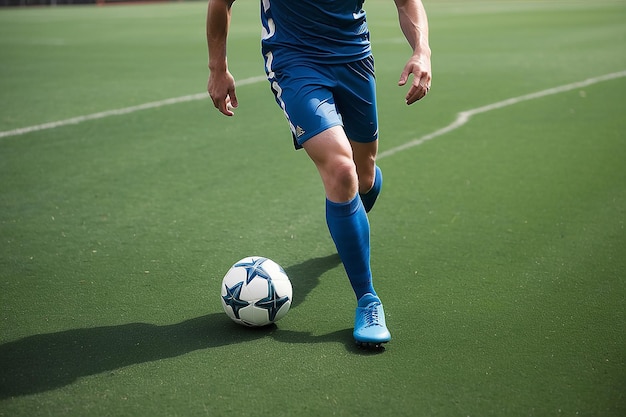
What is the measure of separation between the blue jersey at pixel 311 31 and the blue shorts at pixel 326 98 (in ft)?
0.19

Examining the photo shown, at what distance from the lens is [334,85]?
3941mm

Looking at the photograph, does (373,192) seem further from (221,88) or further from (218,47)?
(218,47)

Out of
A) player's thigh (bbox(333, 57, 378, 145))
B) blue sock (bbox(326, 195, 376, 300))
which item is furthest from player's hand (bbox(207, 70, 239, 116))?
blue sock (bbox(326, 195, 376, 300))

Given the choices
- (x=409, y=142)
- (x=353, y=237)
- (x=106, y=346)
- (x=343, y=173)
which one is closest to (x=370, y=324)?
(x=353, y=237)

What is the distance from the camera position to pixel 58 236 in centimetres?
528

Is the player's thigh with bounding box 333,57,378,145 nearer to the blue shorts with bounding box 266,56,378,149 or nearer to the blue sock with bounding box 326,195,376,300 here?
the blue shorts with bounding box 266,56,378,149

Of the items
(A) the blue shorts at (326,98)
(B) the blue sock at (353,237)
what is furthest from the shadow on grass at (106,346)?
(A) the blue shorts at (326,98)

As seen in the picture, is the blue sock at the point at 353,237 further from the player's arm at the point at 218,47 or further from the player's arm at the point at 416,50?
the player's arm at the point at 218,47

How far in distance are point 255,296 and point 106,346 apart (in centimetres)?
76

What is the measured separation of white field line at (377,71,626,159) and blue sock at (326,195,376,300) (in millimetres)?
3523

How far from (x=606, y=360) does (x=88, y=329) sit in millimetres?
2534

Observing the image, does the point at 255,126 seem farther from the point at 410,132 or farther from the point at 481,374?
the point at 481,374

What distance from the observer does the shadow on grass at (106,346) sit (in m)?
3.38

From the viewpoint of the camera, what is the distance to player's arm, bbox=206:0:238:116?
3850 millimetres
